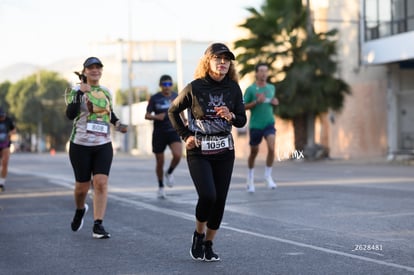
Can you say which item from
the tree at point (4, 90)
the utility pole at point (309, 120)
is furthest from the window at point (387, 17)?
the tree at point (4, 90)

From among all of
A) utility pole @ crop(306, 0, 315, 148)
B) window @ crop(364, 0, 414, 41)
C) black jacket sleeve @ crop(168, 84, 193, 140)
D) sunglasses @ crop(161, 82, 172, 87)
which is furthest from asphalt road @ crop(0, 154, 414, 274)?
utility pole @ crop(306, 0, 315, 148)

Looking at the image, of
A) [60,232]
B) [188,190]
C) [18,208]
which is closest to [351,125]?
[188,190]

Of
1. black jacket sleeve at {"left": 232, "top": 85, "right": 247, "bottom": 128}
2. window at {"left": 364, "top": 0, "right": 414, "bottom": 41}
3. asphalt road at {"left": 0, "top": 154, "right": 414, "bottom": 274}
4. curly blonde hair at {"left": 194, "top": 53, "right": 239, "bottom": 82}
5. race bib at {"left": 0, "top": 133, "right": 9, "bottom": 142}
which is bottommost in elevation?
asphalt road at {"left": 0, "top": 154, "right": 414, "bottom": 274}

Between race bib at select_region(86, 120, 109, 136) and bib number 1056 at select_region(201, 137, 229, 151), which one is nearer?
bib number 1056 at select_region(201, 137, 229, 151)

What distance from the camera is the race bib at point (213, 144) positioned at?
22.4 ft

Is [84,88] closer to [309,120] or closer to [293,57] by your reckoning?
[293,57]

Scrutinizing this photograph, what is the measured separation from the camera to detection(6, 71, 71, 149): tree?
99.1 meters

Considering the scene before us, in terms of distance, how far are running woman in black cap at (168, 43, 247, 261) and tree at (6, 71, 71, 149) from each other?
89.9 m

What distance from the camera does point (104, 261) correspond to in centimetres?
706

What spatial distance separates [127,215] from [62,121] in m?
91.5

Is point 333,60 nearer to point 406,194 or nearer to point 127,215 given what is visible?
point 406,194

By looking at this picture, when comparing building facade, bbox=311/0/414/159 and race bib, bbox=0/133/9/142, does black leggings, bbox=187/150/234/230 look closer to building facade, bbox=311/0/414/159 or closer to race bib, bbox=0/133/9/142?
race bib, bbox=0/133/9/142

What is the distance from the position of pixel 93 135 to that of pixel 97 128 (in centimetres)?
9

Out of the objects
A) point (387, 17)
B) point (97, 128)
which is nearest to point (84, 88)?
point (97, 128)
